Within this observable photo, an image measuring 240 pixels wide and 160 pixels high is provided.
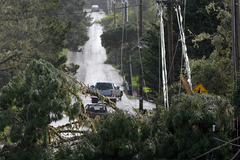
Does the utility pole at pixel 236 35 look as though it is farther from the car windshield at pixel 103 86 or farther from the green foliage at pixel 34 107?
the car windshield at pixel 103 86

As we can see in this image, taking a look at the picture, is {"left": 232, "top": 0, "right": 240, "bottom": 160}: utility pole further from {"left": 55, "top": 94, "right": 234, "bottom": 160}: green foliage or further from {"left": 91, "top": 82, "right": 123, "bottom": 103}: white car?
{"left": 91, "top": 82, "right": 123, "bottom": 103}: white car

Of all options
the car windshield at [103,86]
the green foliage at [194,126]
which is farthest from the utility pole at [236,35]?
the car windshield at [103,86]

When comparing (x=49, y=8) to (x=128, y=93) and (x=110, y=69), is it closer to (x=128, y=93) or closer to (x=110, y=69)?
(x=128, y=93)

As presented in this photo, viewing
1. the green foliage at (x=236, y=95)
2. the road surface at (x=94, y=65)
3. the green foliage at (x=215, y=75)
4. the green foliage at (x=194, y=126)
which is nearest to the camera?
the green foliage at (x=194, y=126)

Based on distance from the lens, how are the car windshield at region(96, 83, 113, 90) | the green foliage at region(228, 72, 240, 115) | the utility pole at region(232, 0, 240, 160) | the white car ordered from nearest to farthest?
1. the green foliage at region(228, 72, 240, 115)
2. the utility pole at region(232, 0, 240, 160)
3. the white car
4. the car windshield at region(96, 83, 113, 90)

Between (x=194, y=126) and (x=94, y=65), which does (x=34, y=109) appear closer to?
(x=194, y=126)

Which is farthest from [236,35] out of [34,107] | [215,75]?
[34,107]

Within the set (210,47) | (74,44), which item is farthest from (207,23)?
(74,44)

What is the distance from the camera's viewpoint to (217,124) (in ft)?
25.8

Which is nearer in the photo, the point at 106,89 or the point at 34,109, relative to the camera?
the point at 34,109

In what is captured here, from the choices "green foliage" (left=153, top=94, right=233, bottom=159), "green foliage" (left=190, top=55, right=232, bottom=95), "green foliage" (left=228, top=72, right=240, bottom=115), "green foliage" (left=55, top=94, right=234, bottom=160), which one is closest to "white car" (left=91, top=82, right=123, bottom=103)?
"green foliage" (left=190, top=55, right=232, bottom=95)

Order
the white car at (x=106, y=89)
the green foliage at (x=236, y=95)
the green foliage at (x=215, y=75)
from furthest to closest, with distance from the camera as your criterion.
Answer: the white car at (x=106, y=89) < the green foliage at (x=215, y=75) < the green foliage at (x=236, y=95)

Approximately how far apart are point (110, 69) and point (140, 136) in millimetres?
44862

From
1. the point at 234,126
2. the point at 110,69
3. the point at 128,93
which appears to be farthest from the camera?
the point at 110,69
